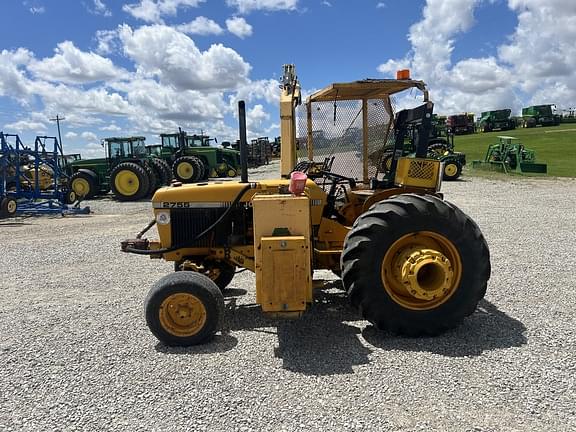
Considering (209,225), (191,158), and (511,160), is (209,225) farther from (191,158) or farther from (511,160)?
(511,160)

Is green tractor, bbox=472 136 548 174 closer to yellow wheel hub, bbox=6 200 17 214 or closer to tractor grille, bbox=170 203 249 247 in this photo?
yellow wheel hub, bbox=6 200 17 214

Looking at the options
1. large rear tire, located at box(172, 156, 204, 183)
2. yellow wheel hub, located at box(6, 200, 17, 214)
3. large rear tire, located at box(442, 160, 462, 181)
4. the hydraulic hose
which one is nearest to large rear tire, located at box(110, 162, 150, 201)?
yellow wheel hub, located at box(6, 200, 17, 214)

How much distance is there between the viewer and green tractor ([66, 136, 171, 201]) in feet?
61.0

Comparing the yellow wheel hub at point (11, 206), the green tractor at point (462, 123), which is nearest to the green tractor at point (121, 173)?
the yellow wheel hub at point (11, 206)

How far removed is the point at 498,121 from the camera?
196 ft

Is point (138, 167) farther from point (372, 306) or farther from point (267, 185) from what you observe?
point (372, 306)

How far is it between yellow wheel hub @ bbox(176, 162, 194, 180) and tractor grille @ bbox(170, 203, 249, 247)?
722 inches

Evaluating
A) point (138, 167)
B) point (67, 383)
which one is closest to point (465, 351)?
point (67, 383)

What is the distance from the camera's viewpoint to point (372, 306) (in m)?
4.27

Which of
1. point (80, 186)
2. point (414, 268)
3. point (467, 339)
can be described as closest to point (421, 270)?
point (414, 268)

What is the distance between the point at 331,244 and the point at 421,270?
120 centimetres

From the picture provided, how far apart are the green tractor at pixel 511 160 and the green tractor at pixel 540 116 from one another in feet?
128

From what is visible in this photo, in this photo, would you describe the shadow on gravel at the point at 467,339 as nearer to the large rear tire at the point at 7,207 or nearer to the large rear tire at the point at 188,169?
the large rear tire at the point at 7,207

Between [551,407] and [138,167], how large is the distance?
17.5 meters
